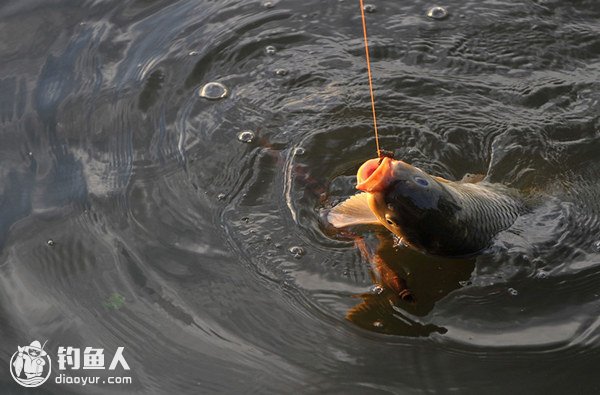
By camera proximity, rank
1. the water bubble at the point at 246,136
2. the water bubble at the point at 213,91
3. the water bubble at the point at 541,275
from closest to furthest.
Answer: the water bubble at the point at 541,275 → the water bubble at the point at 246,136 → the water bubble at the point at 213,91

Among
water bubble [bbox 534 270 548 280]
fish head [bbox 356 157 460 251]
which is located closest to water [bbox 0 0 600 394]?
water bubble [bbox 534 270 548 280]

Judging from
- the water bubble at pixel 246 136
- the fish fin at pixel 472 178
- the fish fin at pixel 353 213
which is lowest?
the fish fin at pixel 472 178

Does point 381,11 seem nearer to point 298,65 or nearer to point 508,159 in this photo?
point 298,65

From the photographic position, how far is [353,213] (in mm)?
4117

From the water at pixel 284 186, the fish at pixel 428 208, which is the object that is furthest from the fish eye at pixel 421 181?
the water at pixel 284 186

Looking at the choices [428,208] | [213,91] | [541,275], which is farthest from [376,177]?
[213,91]

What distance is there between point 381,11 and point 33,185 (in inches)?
98.3

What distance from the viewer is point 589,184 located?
448 cm

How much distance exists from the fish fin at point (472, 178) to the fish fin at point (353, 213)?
628 mm

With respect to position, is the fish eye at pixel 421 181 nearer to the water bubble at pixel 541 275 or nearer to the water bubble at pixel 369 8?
the water bubble at pixel 541 275

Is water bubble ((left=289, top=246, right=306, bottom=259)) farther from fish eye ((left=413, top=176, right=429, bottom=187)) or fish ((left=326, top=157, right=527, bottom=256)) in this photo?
fish eye ((left=413, top=176, right=429, bottom=187))

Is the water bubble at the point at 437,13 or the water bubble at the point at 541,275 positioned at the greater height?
the water bubble at the point at 437,13

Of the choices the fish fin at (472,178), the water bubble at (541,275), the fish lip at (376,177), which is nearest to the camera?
the fish lip at (376,177)

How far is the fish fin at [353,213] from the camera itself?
4059mm
